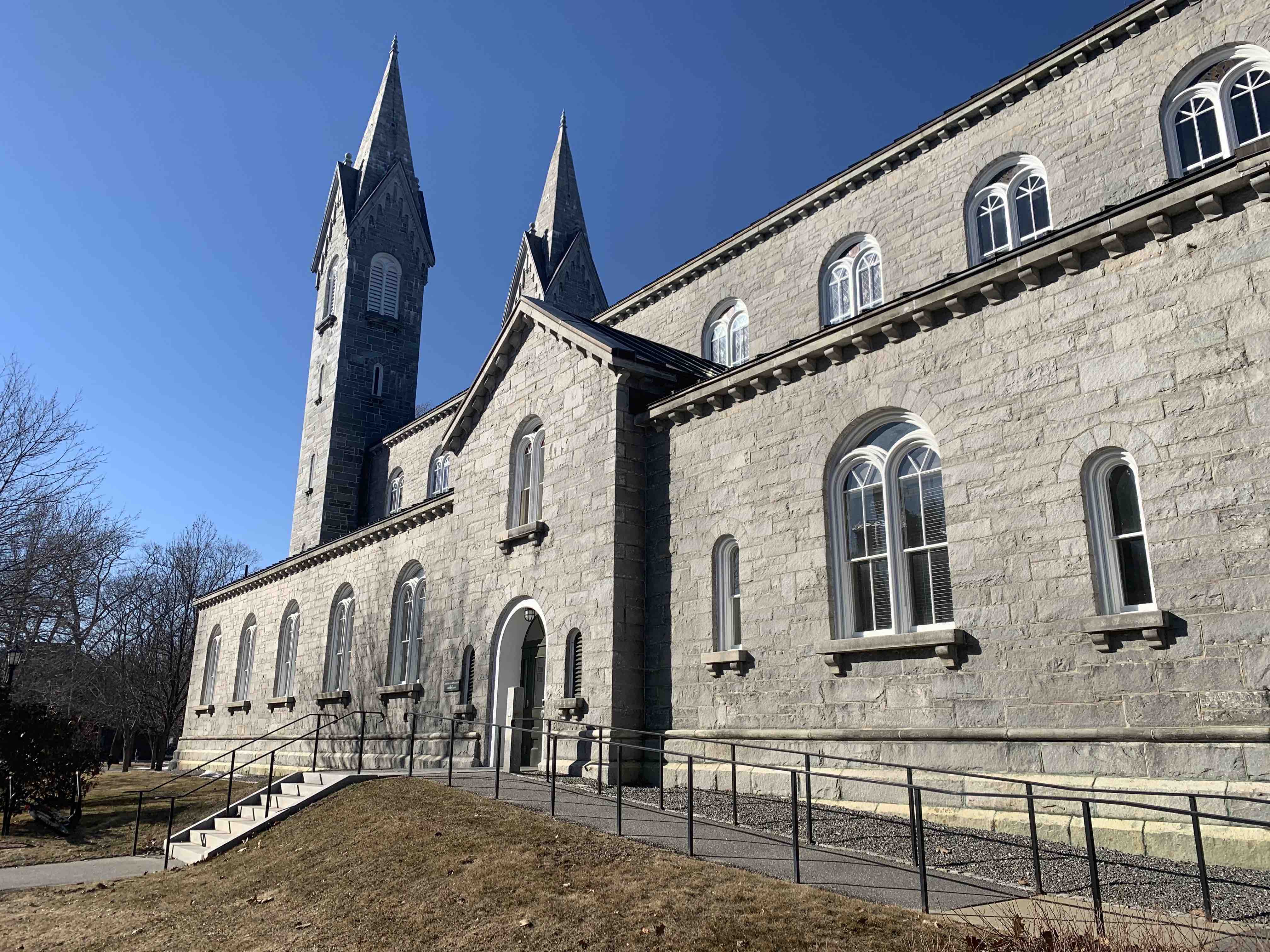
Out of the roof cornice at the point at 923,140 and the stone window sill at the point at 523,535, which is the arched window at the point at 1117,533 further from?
the stone window sill at the point at 523,535

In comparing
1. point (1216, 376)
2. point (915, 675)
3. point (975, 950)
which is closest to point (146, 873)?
point (915, 675)

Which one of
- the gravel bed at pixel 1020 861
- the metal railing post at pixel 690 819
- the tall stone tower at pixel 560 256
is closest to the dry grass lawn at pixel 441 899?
the metal railing post at pixel 690 819

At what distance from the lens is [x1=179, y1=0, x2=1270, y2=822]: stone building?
32.2 feet

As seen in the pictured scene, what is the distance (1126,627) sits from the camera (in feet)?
32.3

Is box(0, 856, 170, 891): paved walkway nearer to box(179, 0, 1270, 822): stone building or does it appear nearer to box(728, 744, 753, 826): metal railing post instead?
box(179, 0, 1270, 822): stone building

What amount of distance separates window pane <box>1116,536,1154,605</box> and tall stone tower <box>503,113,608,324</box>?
1146 inches

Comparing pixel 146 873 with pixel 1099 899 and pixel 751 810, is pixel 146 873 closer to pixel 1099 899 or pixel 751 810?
pixel 751 810

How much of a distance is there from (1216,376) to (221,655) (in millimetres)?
32218

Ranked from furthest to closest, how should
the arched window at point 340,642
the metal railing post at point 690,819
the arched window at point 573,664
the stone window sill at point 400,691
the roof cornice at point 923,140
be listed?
the arched window at point 340,642
the stone window sill at point 400,691
the arched window at point 573,664
the roof cornice at point 923,140
the metal railing post at point 690,819

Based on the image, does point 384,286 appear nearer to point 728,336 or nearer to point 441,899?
point 728,336

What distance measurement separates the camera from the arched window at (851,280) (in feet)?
64.2

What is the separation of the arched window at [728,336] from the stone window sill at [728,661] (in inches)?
361

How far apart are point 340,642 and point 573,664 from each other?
1257 centimetres

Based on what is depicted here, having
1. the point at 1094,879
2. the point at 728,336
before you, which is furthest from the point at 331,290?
the point at 1094,879
